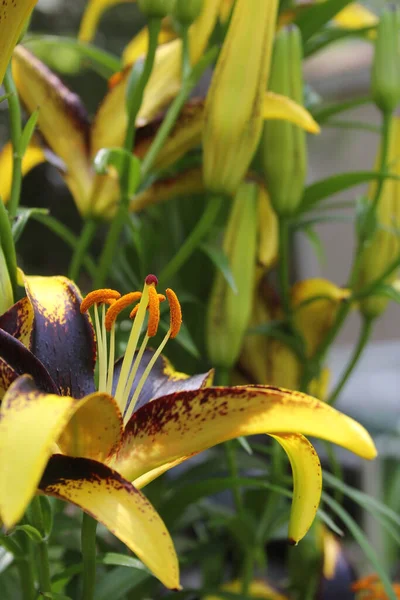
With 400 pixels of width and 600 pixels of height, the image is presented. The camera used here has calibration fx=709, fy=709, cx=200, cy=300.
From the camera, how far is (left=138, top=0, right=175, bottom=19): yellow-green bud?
0.38 meters

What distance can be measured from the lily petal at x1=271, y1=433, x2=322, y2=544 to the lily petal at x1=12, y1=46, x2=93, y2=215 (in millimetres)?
271

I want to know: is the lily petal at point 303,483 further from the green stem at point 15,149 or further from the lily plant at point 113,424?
the green stem at point 15,149

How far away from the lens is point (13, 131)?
354 mm

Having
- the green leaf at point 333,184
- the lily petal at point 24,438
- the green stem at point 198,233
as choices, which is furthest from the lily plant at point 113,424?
the green leaf at point 333,184

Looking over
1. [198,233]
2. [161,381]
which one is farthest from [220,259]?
[161,381]

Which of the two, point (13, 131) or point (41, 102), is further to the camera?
point (41, 102)

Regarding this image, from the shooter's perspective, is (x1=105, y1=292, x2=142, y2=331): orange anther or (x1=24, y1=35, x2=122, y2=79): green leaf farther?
(x1=24, y1=35, x2=122, y2=79): green leaf

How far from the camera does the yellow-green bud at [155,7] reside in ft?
1.25

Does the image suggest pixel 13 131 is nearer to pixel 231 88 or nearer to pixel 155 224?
pixel 231 88

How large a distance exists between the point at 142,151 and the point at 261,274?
0.45 ft

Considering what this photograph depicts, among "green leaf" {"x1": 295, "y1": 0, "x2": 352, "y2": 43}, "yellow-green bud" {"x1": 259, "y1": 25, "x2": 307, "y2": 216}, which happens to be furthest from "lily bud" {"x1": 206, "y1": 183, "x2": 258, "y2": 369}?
"green leaf" {"x1": 295, "y1": 0, "x2": 352, "y2": 43}

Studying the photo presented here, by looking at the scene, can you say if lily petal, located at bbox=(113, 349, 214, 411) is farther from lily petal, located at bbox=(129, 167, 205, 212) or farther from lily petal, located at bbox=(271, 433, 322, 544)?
lily petal, located at bbox=(129, 167, 205, 212)

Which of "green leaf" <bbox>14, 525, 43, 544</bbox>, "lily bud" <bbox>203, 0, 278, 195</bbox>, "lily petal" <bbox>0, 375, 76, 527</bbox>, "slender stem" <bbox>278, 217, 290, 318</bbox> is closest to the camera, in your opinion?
"lily petal" <bbox>0, 375, 76, 527</bbox>

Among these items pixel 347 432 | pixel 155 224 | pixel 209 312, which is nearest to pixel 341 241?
pixel 155 224
